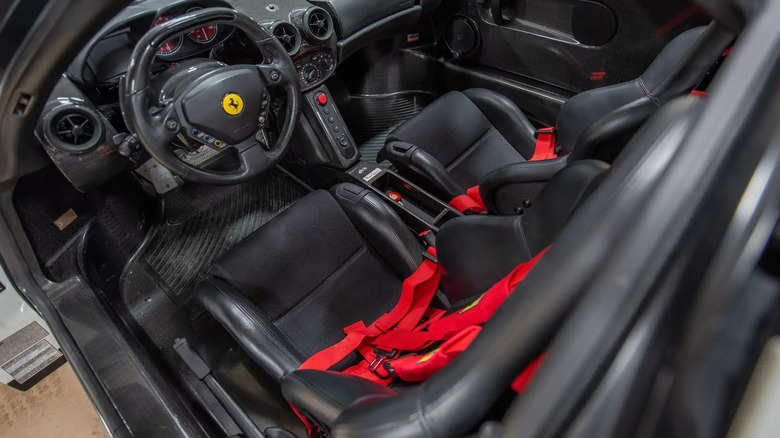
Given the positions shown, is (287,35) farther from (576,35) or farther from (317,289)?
(576,35)

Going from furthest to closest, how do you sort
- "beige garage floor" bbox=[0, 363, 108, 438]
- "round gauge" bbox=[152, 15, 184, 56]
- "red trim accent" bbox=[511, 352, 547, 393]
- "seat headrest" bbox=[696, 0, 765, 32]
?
"beige garage floor" bbox=[0, 363, 108, 438] < "round gauge" bbox=[152, 15, 184, 56] < "seat headrest" bbox=[696, 0, 765, 32] < "red trim accent" bbox=[511, 352, 547, 393]

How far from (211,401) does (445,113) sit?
1.46 meters

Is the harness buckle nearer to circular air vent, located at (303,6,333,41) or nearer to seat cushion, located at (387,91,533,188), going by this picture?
seat cushion, located at (387,91,533,188)

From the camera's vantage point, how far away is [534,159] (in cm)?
194

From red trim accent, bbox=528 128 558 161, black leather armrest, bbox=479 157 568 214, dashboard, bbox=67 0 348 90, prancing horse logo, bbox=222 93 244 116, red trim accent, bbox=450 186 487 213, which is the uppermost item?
dashboard, bbox=67 0 348 90

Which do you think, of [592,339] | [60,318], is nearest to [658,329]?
[592,339]

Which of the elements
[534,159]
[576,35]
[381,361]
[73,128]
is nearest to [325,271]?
[381,361]

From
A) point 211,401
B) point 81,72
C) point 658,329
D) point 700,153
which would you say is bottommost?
point 211,401

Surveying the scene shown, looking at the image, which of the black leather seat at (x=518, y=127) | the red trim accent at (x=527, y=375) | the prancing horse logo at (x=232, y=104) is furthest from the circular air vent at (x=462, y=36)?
the red trim accent at (x=527, y=375)

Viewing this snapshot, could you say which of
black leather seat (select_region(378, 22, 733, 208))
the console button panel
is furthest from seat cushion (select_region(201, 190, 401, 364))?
black leather seat (select_region(378, 22, 733, 208))

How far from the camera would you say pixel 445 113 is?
6.78 feet

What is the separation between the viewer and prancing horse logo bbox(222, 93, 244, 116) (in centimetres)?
129

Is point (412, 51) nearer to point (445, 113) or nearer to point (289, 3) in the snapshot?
point (445, 113)

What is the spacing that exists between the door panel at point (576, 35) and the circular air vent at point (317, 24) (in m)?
0.75
